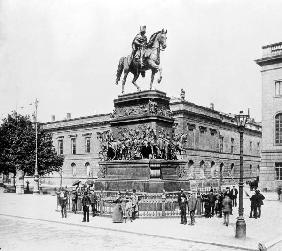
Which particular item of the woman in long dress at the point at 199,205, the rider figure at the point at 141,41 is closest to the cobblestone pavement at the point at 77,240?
the woman in long dress at the point at 199,205

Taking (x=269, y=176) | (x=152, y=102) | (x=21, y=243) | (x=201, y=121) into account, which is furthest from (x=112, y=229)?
(x=201, y=121)

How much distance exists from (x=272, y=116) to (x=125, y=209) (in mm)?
27623

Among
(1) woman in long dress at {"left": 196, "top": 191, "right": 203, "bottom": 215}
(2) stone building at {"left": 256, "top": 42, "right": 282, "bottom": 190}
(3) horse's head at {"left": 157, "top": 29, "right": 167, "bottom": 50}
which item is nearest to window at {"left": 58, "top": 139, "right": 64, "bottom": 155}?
(2) stone building at {"left": 256, "top": 42, "right": 282, "bottom": 190}

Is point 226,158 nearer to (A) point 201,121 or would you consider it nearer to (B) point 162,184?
(A) point 201,121

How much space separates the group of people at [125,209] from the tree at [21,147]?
25.7m

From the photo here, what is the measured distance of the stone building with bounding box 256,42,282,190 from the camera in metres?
41.2

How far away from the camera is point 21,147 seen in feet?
139

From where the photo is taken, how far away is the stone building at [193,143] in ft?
176

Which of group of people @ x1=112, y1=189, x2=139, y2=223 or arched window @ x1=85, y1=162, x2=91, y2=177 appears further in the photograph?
arched window @ x1=85, y1=162, x2=91, y2=177

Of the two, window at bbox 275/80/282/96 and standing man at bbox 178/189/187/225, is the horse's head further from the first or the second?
window at bbox 275/80/282/96

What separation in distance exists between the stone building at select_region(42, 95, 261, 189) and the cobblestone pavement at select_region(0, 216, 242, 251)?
36.8 metres

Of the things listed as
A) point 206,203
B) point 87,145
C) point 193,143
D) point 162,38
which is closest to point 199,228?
point 206,203

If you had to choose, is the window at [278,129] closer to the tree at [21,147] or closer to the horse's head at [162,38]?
the horse's head at [162,38]

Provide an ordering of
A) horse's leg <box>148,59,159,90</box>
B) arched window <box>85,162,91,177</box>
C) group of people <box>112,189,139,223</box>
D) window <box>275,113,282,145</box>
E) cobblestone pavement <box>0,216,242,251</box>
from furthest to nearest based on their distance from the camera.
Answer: arched window <box>85,162,91,177</box> < window <box>275,113,282,145</box> < horse's leg <box>148,59,159,90</box> < group of people <box>112,189,139,223</box> < cobblestone pavement <box>0,216,242,251</box>
